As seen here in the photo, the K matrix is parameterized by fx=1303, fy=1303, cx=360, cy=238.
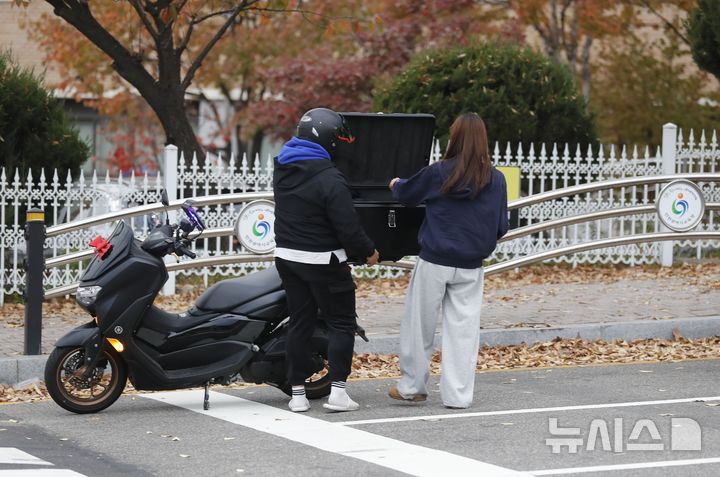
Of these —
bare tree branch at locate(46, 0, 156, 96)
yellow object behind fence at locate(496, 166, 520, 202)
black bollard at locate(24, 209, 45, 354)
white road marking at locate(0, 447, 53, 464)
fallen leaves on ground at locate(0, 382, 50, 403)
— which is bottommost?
fallen leaves on ground at locate(0, 382, 50, 403)

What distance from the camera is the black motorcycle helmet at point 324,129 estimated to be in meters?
7.91

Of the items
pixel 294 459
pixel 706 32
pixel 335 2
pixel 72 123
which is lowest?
pixel 294 459

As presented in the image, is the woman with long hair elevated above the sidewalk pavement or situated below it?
above

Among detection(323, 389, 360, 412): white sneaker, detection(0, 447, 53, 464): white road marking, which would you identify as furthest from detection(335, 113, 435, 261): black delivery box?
detection(0, 447, 53, 464): white road marking

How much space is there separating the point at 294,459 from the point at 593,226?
34.7ft

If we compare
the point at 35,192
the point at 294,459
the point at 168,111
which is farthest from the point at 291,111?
the point at 294,459

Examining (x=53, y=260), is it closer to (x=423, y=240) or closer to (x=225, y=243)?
(x=225, y=243)

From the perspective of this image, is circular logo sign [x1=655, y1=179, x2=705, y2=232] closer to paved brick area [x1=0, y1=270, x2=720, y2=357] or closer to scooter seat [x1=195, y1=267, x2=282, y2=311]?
paved brick area [x1=0, y1=270, x2=720, y2=357]

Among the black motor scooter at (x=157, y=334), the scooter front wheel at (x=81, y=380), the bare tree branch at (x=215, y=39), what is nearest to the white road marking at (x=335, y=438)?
the black motor scooter at (x=157, y=334)

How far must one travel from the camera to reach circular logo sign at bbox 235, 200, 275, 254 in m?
12.1

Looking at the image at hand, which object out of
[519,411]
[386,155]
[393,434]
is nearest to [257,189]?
[386,155]

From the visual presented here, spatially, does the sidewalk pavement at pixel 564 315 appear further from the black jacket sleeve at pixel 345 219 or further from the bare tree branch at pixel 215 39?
the bare tree branch at pixel 215 39

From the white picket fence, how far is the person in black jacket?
5.06 metres

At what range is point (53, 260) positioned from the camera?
12.1 meters
